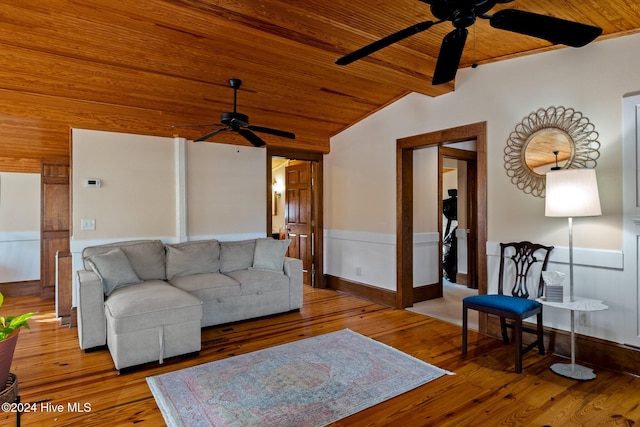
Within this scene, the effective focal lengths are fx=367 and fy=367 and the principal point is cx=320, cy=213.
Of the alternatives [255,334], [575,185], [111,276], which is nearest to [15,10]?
[111,276]

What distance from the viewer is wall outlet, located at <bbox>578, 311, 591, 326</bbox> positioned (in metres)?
3.13

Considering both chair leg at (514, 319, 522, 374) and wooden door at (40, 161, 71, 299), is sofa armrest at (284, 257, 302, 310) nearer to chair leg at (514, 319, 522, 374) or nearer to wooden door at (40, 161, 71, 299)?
chair leg at (514, 319, 522, 374)

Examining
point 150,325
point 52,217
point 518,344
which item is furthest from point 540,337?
point 52,217

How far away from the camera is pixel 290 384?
8.92 ft

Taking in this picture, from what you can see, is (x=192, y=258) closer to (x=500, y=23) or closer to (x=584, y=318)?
(x=500, y=23)

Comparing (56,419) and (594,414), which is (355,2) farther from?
(56,419)

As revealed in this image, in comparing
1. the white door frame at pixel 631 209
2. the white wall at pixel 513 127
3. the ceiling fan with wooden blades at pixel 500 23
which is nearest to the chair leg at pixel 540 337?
the white wall at pixel 513 127

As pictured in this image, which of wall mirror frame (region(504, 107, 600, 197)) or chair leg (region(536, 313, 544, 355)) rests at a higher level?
wall mirror frame (region(504, 107, 600, 197))

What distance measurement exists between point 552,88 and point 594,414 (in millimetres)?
2638

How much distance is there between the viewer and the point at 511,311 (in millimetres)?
2904

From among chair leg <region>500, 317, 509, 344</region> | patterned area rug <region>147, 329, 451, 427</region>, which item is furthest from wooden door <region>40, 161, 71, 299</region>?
chair leg <region>500, 317, 509, 344</region>

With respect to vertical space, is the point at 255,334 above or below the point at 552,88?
below

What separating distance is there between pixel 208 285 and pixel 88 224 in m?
1.65

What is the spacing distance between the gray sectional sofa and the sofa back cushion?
0.03ft
